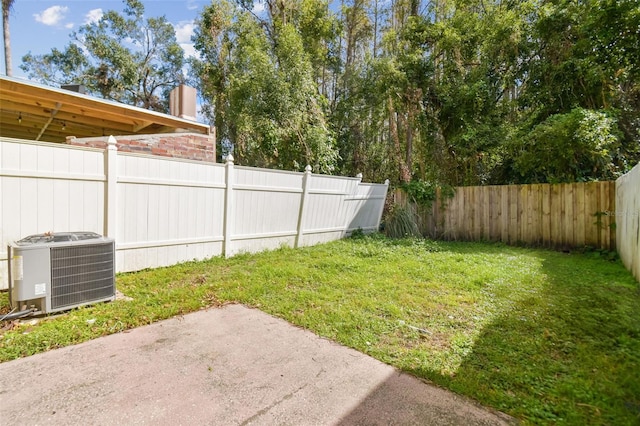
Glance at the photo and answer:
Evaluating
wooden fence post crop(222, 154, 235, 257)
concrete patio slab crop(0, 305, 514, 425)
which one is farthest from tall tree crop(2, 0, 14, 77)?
concrete patio slab crop(0, 305, 514, 425)

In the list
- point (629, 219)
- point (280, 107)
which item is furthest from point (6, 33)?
point (629, 219)

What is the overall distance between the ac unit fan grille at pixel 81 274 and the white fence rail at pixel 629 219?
584 cm

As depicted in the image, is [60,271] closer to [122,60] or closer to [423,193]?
[423,193]

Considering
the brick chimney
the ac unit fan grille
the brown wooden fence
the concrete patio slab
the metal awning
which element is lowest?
the concrete patio slab

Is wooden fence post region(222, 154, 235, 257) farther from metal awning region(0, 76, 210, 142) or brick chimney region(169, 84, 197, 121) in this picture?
brick chimney region(169, 84, 197, 121)

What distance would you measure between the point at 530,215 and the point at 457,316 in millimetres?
4962

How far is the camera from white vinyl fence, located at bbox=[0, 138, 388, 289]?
3.50 meters

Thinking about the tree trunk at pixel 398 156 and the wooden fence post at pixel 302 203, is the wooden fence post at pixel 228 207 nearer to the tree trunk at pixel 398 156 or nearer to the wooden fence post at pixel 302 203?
the wooden fence post at pixel 302 203

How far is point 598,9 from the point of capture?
19.8ft

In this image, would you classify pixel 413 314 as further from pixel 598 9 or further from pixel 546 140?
pixel 598 9

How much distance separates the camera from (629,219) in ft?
13.9

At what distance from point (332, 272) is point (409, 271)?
113cm

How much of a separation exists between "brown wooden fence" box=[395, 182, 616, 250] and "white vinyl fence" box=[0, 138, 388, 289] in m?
3.11

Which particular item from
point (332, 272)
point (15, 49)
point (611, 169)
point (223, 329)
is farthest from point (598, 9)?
point (15, 49)
